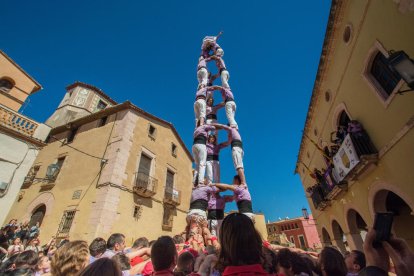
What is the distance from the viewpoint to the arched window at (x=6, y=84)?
43.0 feet

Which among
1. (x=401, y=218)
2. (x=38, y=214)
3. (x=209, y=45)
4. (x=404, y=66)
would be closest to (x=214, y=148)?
(x=209, y=45)

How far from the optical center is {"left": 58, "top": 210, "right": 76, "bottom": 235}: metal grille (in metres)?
11.9

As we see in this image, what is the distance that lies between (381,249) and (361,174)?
848 centimetres

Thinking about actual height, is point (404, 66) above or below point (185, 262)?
above

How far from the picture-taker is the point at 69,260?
2.23 m

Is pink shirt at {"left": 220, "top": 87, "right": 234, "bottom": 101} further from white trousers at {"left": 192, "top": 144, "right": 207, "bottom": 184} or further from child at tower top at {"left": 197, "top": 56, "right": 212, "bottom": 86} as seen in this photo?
white trousers at {"left": 192, "top": 144, "right": 207, "bottom": 184}

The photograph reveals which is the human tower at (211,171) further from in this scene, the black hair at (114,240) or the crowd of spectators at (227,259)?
the black hair at (114,240)

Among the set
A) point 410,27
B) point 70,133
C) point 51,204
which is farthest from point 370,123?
point 70,133

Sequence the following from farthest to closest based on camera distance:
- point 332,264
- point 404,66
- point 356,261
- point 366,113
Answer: point 366,113 → point 404,66 → point 356,261 → point 332,264

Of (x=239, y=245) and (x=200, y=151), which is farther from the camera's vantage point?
(x=200, y=151)

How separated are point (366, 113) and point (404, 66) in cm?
323

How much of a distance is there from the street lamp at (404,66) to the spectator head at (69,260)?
24.4ft

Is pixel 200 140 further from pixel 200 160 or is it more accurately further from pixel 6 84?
pixel 6 84

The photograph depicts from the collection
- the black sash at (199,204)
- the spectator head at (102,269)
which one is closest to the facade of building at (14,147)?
the black sash at (199,204)
